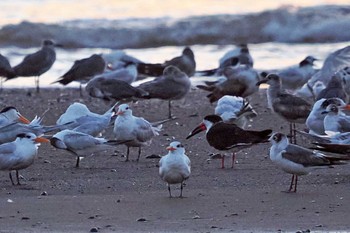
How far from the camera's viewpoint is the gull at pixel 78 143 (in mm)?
10930

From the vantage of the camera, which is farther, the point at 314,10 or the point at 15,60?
the point at 314,10

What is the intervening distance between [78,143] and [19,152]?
1.04 meters

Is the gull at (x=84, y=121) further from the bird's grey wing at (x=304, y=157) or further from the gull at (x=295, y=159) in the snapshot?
the bird's grey wing at (x=304, y=157)

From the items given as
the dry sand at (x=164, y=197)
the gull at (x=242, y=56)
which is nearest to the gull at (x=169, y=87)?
the dry sand at (x=164, y=197)

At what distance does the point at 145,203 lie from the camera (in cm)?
909

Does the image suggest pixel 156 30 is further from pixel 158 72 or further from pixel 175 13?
pixel 158 72

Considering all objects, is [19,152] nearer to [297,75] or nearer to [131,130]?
[131,130]

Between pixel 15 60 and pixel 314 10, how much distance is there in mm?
10018

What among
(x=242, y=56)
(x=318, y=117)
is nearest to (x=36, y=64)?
(x=242, y=56)

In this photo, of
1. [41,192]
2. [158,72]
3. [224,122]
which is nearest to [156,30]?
[158,72]

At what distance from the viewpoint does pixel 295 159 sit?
969cm

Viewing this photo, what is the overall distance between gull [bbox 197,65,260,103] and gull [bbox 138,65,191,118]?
0.39 m

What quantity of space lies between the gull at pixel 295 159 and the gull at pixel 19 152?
2136 mm

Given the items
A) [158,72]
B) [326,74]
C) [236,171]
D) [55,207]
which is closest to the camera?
[55,207]
